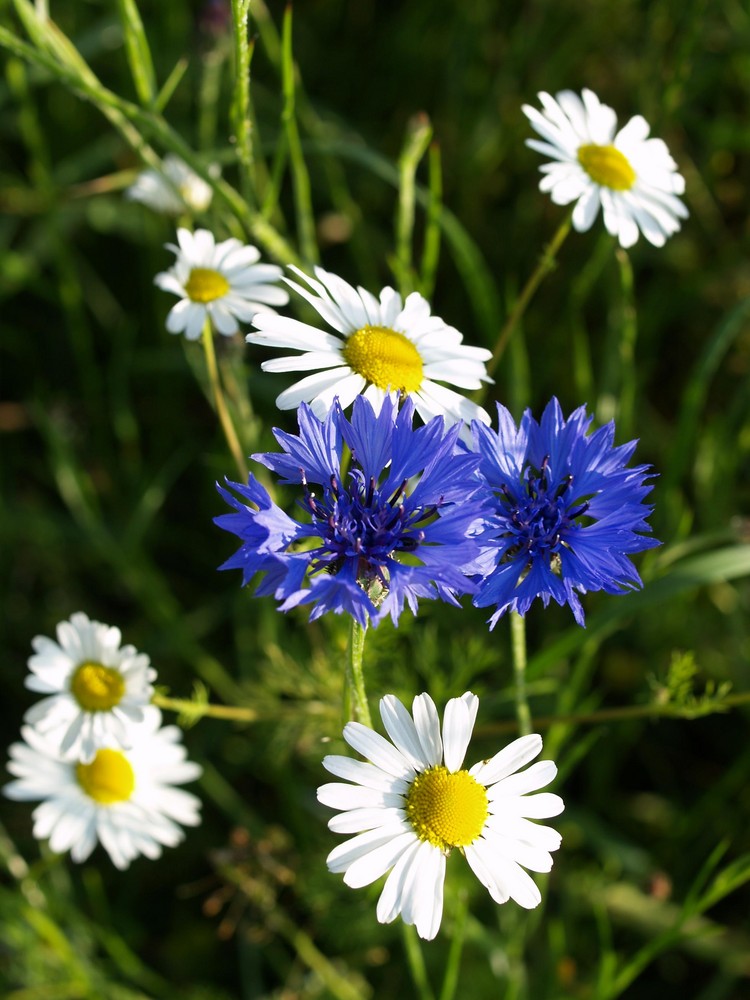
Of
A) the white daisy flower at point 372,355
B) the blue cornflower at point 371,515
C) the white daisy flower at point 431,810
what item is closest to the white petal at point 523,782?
the white daisy flower at point 431,810

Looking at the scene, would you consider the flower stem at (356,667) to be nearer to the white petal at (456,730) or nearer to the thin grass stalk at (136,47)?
the white petal at (456,730)

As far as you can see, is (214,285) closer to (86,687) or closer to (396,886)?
(86,687)

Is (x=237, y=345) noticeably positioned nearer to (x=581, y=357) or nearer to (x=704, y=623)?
(x=581, y=357)

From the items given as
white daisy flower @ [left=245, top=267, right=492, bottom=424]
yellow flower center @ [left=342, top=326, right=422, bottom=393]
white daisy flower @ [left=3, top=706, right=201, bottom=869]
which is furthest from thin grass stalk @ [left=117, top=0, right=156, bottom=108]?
white daisy flower @ [left=3, top=706, right=201, bottom=869]

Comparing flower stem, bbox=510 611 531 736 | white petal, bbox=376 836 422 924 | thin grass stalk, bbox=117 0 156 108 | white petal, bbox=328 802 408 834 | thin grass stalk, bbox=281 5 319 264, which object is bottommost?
white petal, bbox=376 836 422 924

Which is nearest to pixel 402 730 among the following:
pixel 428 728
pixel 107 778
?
pixel 428 728

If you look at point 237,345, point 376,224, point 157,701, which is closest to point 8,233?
point 376,224

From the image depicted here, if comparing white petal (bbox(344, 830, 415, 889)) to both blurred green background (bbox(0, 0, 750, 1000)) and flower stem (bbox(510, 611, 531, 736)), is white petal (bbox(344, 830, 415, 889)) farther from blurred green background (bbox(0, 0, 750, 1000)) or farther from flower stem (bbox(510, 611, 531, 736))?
blurred green background (bbox(0, 0, 750, 1000))
